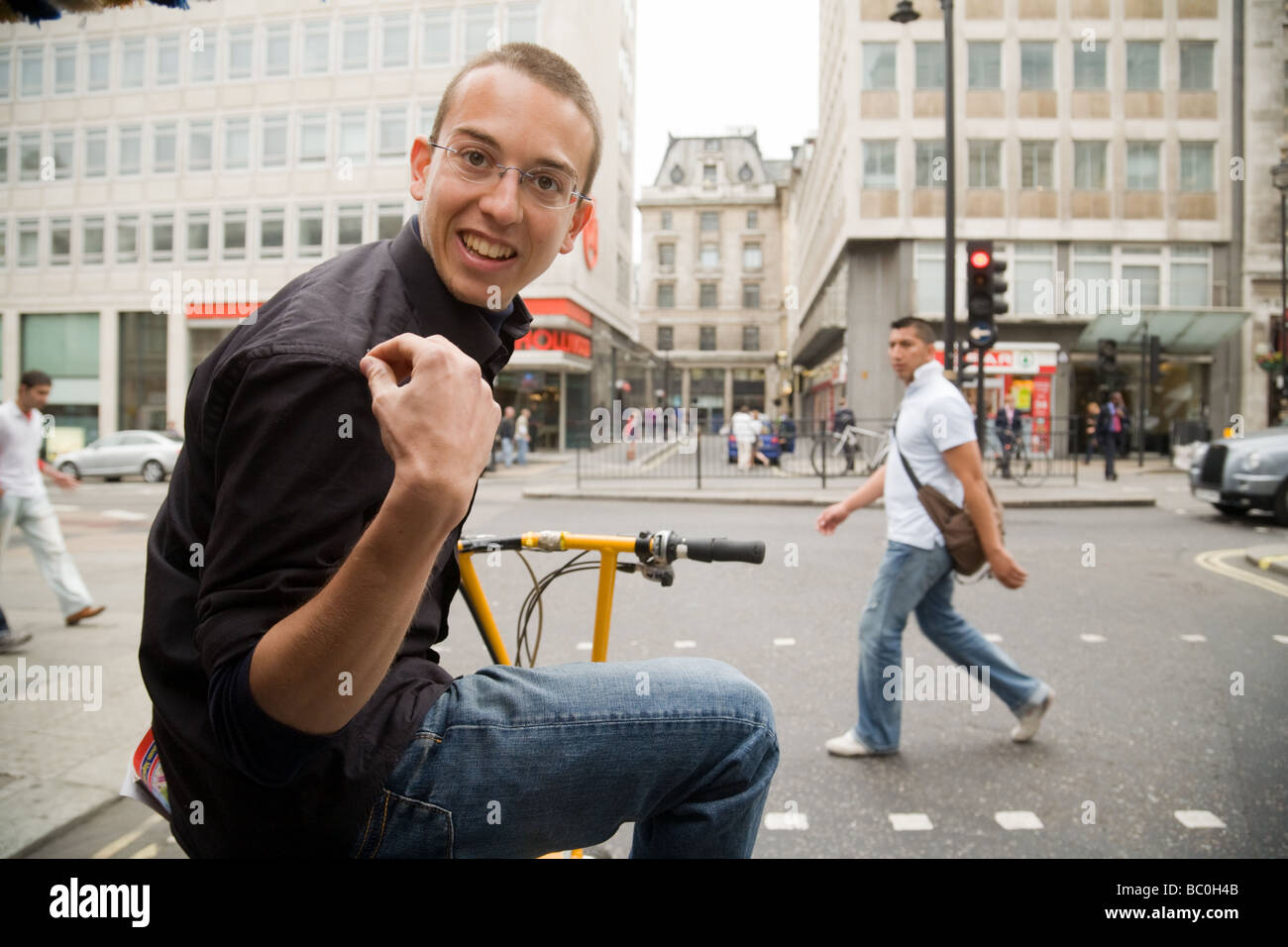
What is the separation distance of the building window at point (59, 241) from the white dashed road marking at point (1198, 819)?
120 ft

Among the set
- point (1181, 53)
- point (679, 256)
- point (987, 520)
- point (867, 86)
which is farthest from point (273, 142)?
point (679, 256)

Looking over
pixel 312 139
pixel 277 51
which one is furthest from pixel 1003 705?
pixel 277 51

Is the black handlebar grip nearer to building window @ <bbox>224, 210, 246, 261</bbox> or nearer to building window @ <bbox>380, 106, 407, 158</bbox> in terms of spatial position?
building window @ <bbox>380, 106, 407, 158</bbox>

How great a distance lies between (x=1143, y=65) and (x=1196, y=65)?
147cm

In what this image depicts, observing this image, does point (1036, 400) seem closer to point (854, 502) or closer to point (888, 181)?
point (888, 181)

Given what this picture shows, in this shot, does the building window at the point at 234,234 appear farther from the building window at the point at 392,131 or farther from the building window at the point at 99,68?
the building window at the point at 99,68

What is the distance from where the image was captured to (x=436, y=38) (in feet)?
89.1

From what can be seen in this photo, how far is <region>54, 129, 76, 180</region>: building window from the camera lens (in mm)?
29734

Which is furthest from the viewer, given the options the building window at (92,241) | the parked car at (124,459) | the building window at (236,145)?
the building window at (92,241)

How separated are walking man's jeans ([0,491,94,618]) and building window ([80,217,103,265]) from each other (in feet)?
97.7

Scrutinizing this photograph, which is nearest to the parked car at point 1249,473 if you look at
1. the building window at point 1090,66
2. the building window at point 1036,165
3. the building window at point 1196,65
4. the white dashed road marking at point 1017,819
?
the white dashed road marking at point 1017,819

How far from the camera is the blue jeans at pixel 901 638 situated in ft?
12.0

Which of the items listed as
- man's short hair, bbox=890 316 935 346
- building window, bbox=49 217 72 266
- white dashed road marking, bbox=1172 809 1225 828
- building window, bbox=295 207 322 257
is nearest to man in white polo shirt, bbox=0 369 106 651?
man's short hair, bbox=890 316 935 346

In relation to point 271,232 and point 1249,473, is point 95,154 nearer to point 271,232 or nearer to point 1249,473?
point 271,232
